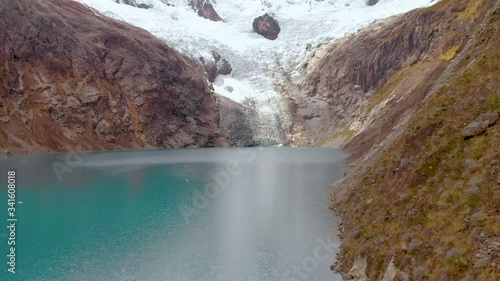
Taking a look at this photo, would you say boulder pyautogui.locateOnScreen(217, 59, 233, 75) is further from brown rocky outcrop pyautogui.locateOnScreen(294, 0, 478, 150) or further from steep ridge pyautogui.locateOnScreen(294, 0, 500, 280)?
steep ridge pyautogui.locateOnScreen(294, 0, 500, 280)

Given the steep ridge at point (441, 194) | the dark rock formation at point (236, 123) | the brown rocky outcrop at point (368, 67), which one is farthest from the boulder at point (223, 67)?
the steep ridge at point (441, 194)

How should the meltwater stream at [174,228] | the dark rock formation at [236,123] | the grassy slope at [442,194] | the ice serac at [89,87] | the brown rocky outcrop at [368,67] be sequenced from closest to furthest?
the grassy slope at [442,194] < the meltwater stream at [174,228] < the ice serac at [89,87] < the brown rocky outcrop at [368,67] < the dark rock formation at [236,123]

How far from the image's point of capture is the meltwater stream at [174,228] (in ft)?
82.1

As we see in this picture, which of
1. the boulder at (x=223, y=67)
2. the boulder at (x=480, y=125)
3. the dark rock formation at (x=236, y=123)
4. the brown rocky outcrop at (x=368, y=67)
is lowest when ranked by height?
the dark rock formation at (x=236, y=123)

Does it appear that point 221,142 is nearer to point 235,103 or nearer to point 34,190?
point 235,103

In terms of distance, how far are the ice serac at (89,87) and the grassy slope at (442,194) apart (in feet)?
297

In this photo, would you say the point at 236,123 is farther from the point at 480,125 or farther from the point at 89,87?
the point at 480,125

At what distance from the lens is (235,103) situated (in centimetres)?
16425

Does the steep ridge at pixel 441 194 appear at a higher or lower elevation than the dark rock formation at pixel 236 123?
higher

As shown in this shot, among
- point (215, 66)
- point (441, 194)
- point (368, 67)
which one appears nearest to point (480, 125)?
point (441, 194)

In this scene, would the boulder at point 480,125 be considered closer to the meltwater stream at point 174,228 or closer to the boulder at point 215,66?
the meltwater stream at point 174,228

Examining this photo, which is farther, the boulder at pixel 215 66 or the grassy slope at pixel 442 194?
the boulder at pixel 215 66

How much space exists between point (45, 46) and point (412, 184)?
118068mm

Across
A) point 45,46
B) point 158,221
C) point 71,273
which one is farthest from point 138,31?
point 71,273
